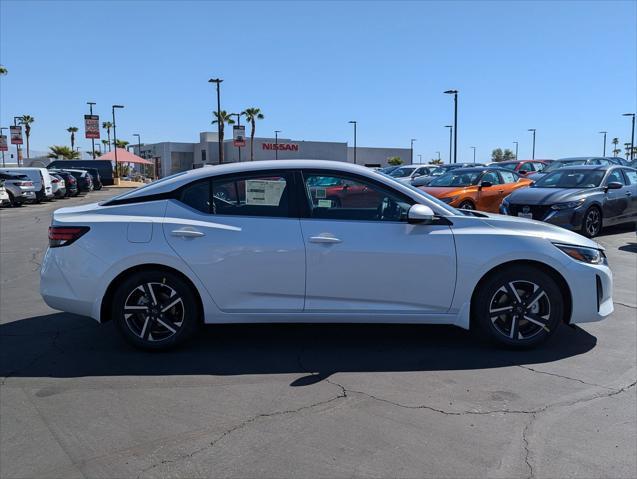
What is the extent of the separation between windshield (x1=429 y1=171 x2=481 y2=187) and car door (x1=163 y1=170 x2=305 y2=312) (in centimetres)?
1035

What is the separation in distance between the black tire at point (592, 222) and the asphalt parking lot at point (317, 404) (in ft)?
19.3

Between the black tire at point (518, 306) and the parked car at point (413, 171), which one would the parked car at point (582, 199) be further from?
the parked car at point (413, 171)

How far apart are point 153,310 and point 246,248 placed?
0.95 m

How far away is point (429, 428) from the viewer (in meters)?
3.46

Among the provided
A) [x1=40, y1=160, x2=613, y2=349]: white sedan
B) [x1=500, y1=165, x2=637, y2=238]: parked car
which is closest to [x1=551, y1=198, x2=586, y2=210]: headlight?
[x1=500, y1=165, x2=637, y2=238]: parked car

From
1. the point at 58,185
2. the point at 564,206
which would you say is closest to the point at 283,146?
the point at 58,185

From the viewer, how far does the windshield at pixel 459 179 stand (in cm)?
1423

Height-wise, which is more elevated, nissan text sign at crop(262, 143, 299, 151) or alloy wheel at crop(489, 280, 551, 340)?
nissan text sign at crop(262, 143, 299, 151)

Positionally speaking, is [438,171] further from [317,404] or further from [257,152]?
[257,152]

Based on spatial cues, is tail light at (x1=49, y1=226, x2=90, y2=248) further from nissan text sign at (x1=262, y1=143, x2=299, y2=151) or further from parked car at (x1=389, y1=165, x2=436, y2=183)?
nissan text sign at (x1=262, y1=143, x2=299, y2=151)

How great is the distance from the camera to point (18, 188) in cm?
2433

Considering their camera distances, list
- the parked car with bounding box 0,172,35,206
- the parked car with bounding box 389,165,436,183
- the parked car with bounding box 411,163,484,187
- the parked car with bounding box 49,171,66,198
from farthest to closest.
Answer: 1. the parked car with bounding box 49,171,66,198
2. the parked car with bounding box 389,165,436,183
3. the parked car with bounding box 0,172,35,206
4. the parked car with bounding box 411,163,484,187

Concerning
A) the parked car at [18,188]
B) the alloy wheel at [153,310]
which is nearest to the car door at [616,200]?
the alloy wheel at [153,310]

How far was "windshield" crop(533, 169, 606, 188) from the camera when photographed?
465 inches
